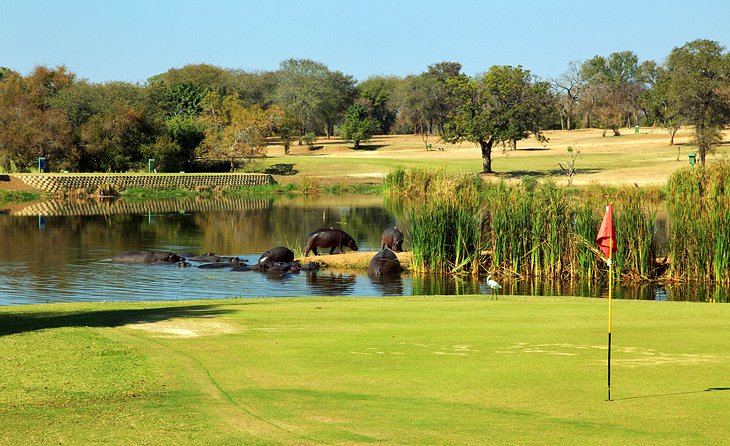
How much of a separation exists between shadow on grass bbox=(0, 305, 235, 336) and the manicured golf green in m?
0.11

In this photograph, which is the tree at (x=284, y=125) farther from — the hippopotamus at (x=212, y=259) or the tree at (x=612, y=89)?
the hippopotamus at (x=212, y=259)

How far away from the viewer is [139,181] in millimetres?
80250

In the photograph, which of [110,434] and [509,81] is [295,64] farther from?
[110,434]

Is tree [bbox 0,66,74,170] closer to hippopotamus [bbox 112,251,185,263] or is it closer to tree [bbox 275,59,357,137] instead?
tree [bbox 275,59,357,137]

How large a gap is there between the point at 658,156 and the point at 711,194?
66.3 metres

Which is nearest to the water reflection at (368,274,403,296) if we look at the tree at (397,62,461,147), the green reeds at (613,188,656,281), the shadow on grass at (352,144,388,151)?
the green reeds at (613,188,656,281)

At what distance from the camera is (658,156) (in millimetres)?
92375

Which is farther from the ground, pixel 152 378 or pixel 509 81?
pixel 509 81

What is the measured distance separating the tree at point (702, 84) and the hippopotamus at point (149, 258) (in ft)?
184

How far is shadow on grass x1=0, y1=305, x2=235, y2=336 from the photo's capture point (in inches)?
599

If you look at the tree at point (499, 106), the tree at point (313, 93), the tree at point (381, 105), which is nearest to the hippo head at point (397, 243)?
→ the tree at point (499, 106)

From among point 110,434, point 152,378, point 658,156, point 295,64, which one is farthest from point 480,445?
point 295,64

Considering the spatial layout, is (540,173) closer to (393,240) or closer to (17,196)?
(17,196)

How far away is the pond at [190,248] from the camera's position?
1093 inches
